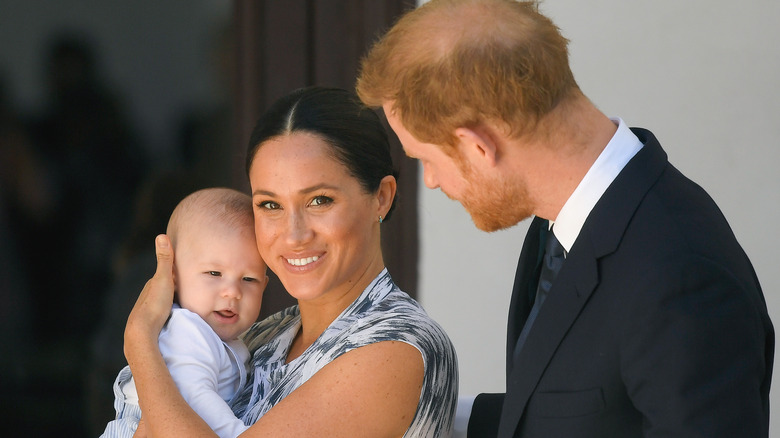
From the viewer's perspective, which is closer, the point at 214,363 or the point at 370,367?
the point at 370,367

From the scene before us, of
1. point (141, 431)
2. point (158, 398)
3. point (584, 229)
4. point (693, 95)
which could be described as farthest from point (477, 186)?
point (693, 95)

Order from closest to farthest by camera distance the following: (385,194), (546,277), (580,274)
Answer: (580,274) < (546,277) < (385,194)

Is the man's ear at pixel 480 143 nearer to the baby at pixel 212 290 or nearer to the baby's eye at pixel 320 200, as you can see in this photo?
the baby's eye at pixel 320 200

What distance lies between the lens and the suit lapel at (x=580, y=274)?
1.38 metres

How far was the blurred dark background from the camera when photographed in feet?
11.2

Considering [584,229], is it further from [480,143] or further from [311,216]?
[311,216]

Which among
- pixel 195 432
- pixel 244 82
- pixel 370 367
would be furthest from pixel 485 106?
pixel 244 82

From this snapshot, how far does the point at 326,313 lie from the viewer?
2.11 metres

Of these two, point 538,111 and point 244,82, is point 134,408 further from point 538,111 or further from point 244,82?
point 244,82

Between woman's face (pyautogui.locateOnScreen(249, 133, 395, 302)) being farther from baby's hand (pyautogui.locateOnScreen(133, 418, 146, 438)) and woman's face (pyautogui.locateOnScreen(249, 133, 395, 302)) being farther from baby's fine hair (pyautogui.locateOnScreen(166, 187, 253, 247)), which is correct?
baby's hand (pyautogui.locateOnScreen(133, 418, 146, 438))

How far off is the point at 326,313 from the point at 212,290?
278mm

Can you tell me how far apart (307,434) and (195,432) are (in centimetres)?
23

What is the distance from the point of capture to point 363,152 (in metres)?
2.01

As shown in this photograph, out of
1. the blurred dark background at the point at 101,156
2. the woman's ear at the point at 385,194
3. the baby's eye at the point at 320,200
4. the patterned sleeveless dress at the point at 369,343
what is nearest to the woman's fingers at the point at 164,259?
the patterned sleeveless dress at the point at 369,343
